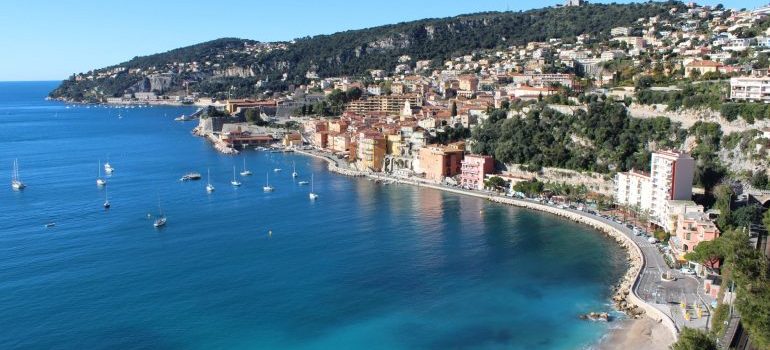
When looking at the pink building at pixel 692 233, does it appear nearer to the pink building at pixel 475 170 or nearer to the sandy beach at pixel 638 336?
the sandy beach at pixel 638 336

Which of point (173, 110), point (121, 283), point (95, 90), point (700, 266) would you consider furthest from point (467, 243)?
point (95, 90)

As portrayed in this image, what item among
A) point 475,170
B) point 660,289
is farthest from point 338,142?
point 660,289

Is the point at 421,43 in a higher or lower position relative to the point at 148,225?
higher

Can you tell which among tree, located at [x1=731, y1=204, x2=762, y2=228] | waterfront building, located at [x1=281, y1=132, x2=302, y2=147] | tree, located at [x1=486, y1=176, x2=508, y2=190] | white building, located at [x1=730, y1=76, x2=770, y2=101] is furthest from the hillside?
tree, located at [x1=731, y1=204, x2=762, y2=228]

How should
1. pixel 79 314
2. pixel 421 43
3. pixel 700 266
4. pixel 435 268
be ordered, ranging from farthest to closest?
pixel 421 43 → pixel 435 268 → pixel 700 266 → pixel 79 314

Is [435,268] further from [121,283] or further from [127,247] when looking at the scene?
[127,247]

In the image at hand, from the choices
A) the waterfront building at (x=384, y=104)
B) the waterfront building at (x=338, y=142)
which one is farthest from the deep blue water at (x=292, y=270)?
the waterfront building at (x=384, y=104)

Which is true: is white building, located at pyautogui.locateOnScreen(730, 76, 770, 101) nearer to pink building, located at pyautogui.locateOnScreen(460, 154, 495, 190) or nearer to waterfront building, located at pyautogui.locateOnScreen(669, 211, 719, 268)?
waterfront building, located at pyautogui.locateOnScreen(669, 211, 719, 268)

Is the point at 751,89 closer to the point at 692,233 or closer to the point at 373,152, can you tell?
the point at 692,233
